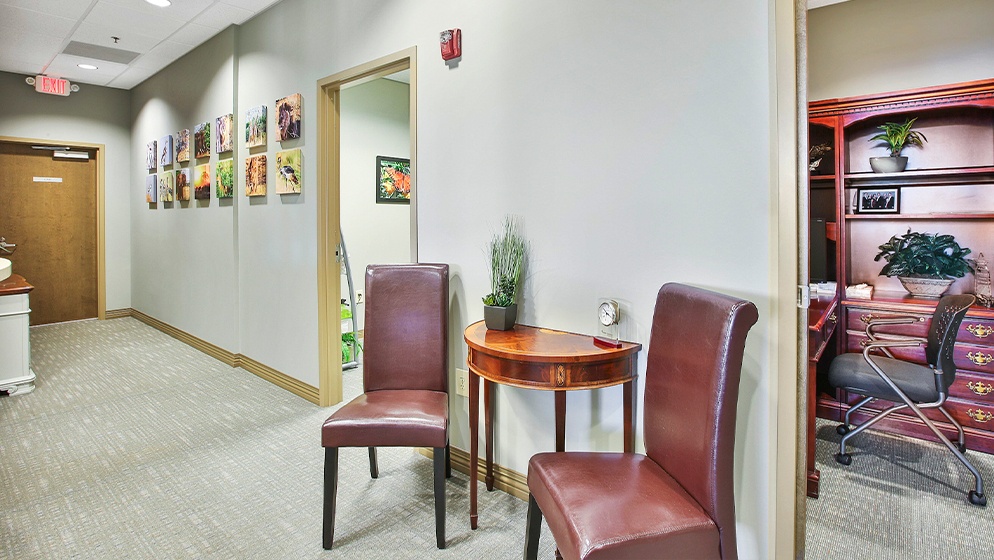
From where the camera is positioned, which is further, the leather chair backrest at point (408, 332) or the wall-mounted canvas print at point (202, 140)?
the wall-mounted canvas print at point (202, 140)

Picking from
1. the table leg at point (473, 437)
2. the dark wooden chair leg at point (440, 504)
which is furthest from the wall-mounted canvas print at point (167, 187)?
the dark wooden chair leg at point (440, 504)

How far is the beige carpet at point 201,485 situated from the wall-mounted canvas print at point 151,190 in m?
2.60

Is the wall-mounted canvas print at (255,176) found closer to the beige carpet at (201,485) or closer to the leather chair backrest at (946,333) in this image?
the beige carpet at (201,485)

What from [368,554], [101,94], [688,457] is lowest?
[368,554]

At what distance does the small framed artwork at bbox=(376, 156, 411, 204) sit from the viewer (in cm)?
517

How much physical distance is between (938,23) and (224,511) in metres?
4.75

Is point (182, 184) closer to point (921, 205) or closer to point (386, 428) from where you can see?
point (386, 428)

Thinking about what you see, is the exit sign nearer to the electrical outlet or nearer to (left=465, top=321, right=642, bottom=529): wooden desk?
the electrical outlet

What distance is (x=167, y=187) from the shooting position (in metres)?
5.71

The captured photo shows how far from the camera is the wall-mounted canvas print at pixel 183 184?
5.27 meters

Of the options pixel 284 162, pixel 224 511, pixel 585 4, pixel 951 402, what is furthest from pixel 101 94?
pixel 951 402

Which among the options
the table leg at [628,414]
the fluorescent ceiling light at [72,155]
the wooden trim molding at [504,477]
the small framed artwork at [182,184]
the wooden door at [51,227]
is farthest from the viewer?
the fluorescent ceiling light at [72,155]

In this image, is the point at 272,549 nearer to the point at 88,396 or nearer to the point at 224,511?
the point at 224,511

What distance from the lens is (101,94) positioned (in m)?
6.53
